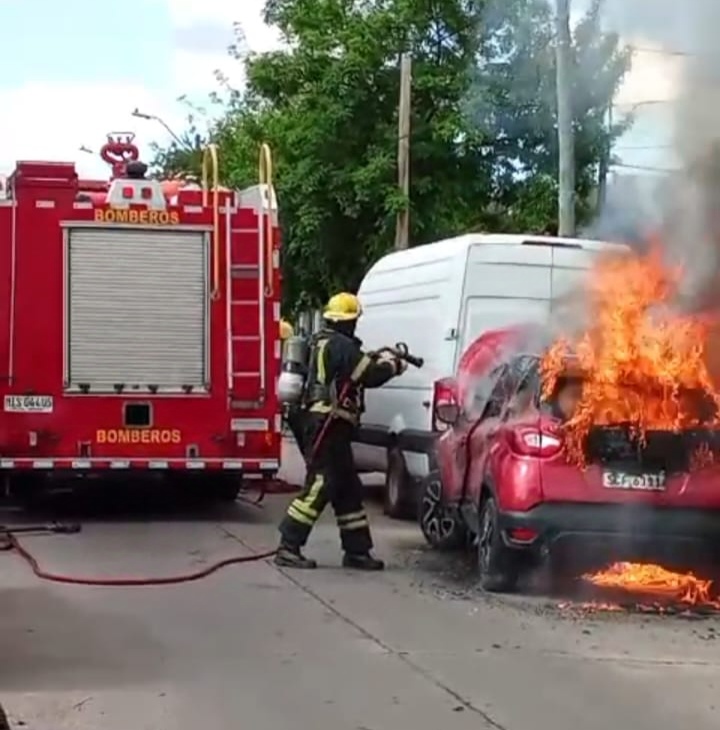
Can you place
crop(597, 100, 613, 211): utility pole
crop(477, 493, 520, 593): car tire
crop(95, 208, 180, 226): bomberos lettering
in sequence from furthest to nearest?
crop(597, 100, 613, 211): utility pole
crop(95, 208, 180, 226): bomberos lettering
crop(477, 493, 520, 593): car tire

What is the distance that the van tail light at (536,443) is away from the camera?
945cm

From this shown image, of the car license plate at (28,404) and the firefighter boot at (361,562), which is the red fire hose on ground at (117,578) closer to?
the firefighter boot at (361,562)

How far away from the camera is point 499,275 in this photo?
12.9 m

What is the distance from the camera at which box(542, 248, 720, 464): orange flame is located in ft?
31.2

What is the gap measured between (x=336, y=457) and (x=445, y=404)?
100cm

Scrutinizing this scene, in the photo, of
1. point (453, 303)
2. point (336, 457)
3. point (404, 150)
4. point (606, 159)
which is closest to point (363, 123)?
point (404, 150)

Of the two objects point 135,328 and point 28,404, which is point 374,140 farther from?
point 28,404

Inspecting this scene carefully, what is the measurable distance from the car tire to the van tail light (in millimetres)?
397

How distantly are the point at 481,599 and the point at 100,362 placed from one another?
480 cm

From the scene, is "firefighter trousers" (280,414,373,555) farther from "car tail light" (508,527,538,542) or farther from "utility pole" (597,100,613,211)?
"utility pole" (597,100,613,211)

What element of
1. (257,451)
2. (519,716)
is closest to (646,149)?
(257,451)

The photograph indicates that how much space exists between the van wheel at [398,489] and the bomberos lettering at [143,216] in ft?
8.91

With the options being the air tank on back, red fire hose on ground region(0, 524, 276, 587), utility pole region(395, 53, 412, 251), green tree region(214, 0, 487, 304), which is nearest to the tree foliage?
green tree region(214, 0, 487, 304)

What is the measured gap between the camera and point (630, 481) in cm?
939
